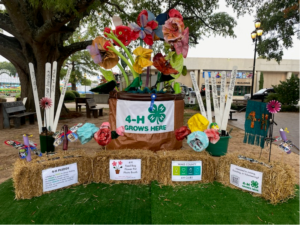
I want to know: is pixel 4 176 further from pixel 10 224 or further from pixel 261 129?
pixel 261 129

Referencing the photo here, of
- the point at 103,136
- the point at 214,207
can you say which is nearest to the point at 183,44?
the point at 103,136

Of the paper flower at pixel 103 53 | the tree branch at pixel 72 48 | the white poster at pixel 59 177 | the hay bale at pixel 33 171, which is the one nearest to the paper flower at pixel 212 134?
the hay bale at pixel 33 171

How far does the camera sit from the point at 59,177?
99.7 inches

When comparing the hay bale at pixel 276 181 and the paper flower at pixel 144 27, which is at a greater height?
the paper flower at pixel 144 27

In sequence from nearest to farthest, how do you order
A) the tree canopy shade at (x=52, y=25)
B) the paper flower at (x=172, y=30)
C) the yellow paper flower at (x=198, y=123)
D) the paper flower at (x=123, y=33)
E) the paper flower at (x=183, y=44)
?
the yellow paper flower at (x=198, y=123) → the paper flower at (x=172, y=30) → the paper flower at (x=183, y=44) → the paper flower at (x=123, y=33) → the tree canopy shade at (x=52, y=25)

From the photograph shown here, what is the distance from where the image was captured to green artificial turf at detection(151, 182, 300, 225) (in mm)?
2016

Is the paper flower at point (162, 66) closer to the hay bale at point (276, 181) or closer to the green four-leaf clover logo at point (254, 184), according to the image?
the hay bale at point (276, 181)

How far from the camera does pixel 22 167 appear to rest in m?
2.30

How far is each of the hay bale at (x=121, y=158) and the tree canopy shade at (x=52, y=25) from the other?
3.20 metres

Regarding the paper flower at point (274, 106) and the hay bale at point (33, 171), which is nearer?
the hay bale at point (33, 171)

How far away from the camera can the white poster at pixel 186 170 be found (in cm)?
268

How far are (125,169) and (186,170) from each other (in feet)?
2.56

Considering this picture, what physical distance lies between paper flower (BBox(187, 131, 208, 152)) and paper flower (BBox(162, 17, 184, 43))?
1495mm

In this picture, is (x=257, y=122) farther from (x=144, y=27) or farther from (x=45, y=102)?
(x=45, y=102)
